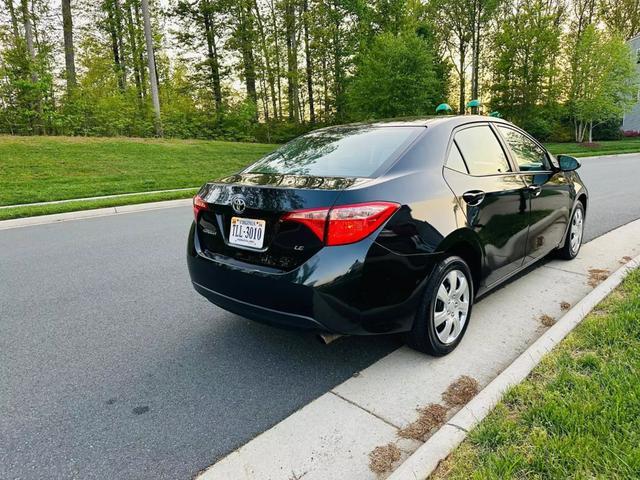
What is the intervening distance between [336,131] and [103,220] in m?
6.24

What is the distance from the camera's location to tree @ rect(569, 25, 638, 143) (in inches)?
1163

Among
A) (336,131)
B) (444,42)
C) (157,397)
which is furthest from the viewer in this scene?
(444,42)

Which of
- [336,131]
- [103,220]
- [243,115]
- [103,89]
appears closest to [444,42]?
[243,115]

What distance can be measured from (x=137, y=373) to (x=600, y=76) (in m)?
35.2

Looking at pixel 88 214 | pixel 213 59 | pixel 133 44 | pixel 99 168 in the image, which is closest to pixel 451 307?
pixel 88 214

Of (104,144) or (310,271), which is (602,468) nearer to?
(310,271)

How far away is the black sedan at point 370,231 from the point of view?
2402mm

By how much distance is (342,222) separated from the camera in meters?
2.37

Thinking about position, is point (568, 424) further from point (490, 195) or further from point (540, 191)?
point (540, 191)

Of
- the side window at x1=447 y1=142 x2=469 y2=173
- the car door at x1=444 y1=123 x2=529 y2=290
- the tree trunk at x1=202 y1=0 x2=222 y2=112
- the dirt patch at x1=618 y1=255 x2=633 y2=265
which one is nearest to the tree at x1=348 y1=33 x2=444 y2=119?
the tree trunk at x1=202 y1=0 x2=222 y2=112

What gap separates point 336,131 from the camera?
12.0 feet

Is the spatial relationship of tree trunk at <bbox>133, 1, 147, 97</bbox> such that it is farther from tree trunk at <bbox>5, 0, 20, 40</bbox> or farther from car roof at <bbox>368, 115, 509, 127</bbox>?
car roof at <bbox>368, 115, 509, 127</bbox>

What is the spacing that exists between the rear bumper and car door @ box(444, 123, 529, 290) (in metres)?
0.65

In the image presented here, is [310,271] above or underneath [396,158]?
underneath
